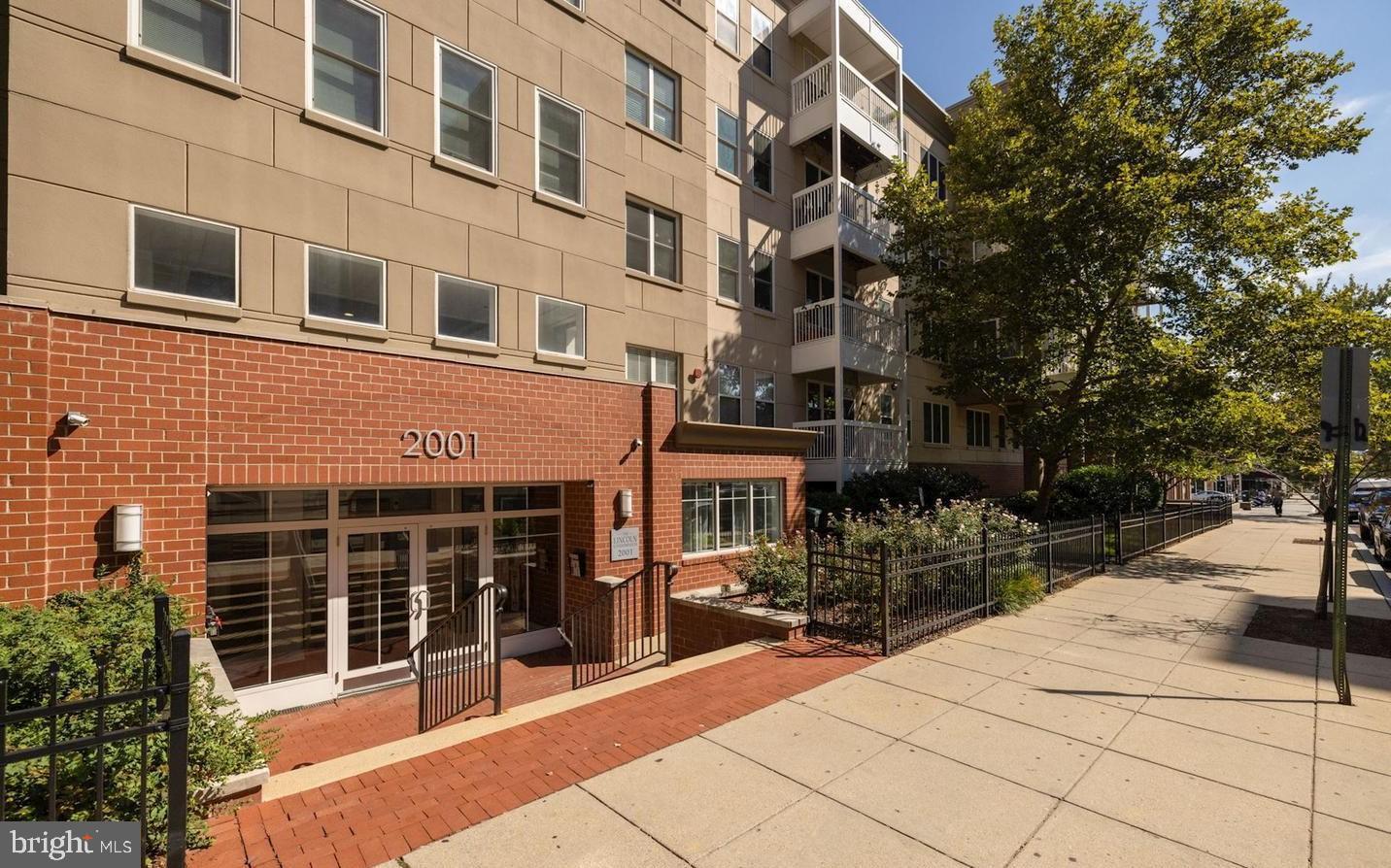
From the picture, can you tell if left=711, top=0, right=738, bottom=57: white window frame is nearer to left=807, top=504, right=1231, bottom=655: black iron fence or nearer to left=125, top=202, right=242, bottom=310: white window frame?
left=125, top=202, right=242, bottom=310: white window frame

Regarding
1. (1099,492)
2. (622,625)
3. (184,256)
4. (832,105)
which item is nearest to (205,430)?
(184,256)

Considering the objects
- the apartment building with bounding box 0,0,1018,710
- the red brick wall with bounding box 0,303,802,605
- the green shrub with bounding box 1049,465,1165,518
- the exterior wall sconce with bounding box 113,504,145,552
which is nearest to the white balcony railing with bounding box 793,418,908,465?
the apartment building with bounding box 0,0,1018,710

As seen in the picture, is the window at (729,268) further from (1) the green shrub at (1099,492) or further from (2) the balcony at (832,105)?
(1) the green shrub at (1099,492)

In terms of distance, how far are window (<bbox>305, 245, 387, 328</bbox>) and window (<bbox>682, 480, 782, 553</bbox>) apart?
5939 mm

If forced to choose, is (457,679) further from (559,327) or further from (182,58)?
(182,58)

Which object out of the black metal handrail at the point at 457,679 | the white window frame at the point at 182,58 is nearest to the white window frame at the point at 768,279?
the black metal handrail at the point at 457,679

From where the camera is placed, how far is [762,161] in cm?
1711

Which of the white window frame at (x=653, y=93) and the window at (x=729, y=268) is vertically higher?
the white window frame at (x=653, y=93)

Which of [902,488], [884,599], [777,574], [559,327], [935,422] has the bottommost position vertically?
[777,574]

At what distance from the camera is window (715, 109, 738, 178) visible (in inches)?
627

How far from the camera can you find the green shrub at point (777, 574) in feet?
31.2

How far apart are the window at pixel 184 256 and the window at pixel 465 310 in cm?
250

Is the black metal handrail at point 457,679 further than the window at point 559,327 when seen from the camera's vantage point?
No

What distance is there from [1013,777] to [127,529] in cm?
809
